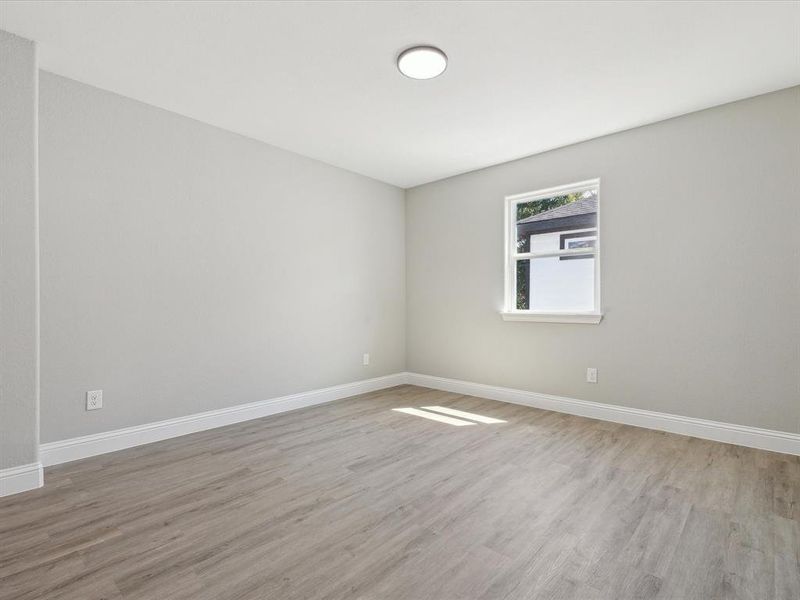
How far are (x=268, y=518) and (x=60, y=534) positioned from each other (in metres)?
0.88

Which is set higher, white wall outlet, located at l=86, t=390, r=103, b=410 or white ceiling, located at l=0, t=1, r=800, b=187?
white ceiling, located at l=0, t=1, r=800, b=187

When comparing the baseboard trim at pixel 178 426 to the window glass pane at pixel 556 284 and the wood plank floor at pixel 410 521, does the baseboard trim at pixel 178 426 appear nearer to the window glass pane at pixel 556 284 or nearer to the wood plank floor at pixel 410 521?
the wood plank floor at pixel 410 521

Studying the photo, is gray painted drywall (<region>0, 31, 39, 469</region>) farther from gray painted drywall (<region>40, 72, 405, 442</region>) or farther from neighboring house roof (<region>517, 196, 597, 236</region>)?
neighboring house roof (<region>517, 196, 597, 236</region>)

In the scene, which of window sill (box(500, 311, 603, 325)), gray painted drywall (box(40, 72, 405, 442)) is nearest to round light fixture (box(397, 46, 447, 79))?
gray painted drywall (box(40, 72, 405, 442))

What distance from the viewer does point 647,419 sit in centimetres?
314

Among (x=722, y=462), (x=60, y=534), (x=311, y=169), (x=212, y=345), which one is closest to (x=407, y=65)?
(x=311, y=169)

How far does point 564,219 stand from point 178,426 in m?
3.77

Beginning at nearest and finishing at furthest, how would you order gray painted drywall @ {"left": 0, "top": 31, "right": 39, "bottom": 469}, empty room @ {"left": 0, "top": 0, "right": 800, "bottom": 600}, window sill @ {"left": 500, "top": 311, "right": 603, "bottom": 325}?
empty room @ {"left": 0, "top": 0, "right": 800, "bottom": 600} < gray painted drywall @ {"left": 0, "top": 31, "right": 39, "bottom": 469} < window sill @ {"left": 500, "top": 311, "right": 603, "bottom": 325}

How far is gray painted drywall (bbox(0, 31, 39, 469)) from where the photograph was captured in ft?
6.89

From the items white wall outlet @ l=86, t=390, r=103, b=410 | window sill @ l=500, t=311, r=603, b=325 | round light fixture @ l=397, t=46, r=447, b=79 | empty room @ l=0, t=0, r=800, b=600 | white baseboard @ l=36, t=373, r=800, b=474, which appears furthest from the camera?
window sill @ l=500, t=311, r=603, b=325

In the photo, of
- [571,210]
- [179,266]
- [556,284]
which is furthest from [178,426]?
[571,210]

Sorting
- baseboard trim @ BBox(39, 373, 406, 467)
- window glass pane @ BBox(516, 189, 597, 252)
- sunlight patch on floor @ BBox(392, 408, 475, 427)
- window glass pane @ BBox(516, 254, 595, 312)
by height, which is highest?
window glass pane @ BBox(516, 189, 597, 252)

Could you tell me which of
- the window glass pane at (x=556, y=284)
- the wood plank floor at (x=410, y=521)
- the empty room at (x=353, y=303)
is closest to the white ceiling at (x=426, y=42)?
the empty room at (x=353, y=303)

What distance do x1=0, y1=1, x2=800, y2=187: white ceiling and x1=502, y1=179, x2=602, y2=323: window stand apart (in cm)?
67
